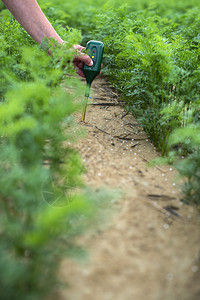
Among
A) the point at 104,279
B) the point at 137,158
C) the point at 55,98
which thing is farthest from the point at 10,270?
the point at 137,158

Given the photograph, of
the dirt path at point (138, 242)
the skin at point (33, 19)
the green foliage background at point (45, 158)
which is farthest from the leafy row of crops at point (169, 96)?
the skin at point (33, 19)

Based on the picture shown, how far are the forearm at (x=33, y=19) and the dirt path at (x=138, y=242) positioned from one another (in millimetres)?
1010

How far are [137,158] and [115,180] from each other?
1.68 feet

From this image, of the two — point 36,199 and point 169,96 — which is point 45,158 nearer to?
point 36,199

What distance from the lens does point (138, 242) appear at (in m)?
1.88

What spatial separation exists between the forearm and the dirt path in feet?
3.31

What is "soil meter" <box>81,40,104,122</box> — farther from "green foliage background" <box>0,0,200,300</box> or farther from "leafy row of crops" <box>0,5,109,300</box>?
"leafy row of crops" <box>0,5,109,300</box>

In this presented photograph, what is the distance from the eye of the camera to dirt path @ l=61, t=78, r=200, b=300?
5.38 ft

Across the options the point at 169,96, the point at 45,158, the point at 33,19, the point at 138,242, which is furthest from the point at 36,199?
the point at 33,19

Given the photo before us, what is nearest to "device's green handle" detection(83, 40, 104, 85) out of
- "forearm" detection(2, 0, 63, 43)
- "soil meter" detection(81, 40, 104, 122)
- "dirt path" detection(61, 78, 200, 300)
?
"soil meter" detection(81, 40, 104, 122)

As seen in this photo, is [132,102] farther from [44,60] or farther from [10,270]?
[10,270]

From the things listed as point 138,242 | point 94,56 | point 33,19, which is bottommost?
point 138,242

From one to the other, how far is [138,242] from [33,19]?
2009 millimetres

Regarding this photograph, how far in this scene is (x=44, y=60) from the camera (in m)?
2.10
